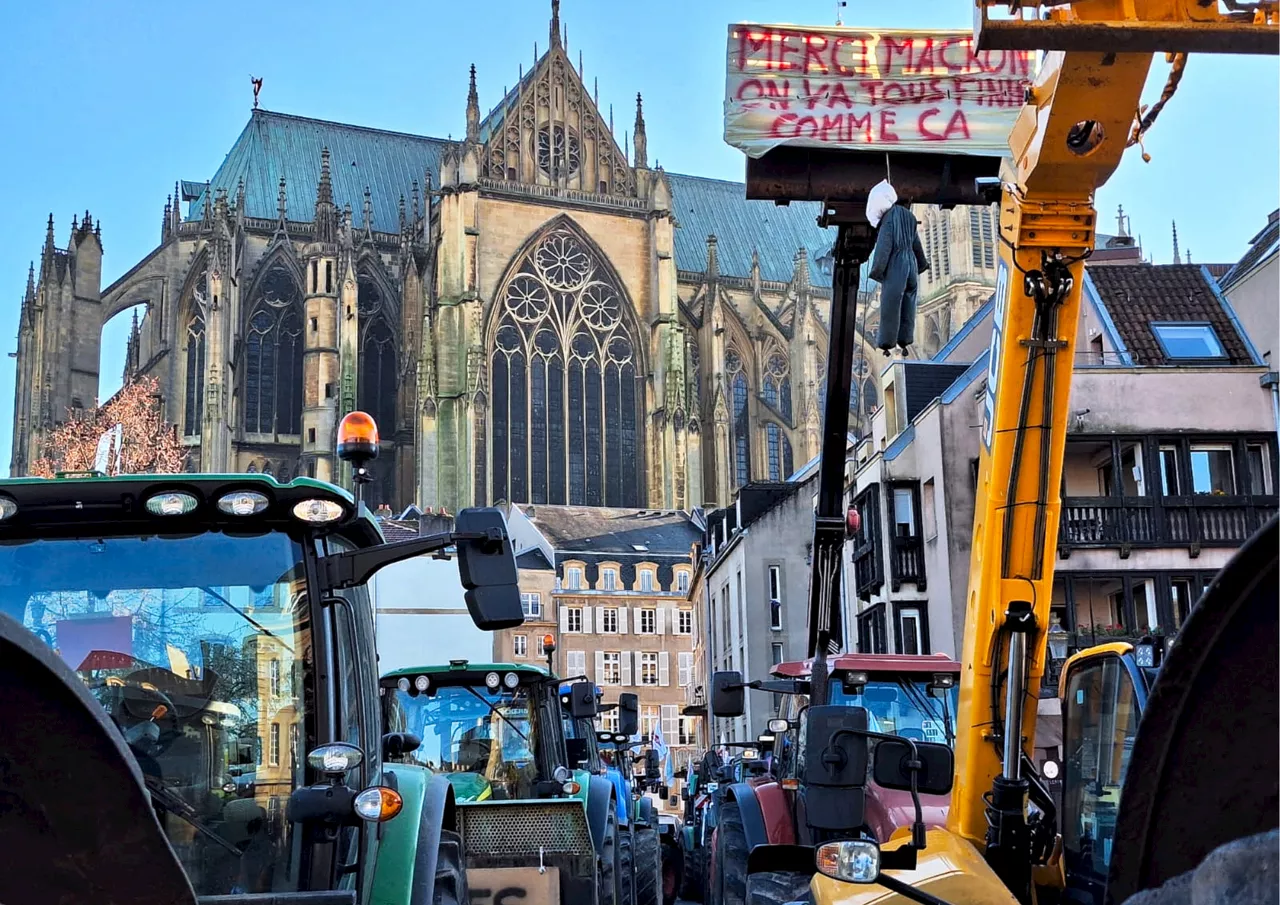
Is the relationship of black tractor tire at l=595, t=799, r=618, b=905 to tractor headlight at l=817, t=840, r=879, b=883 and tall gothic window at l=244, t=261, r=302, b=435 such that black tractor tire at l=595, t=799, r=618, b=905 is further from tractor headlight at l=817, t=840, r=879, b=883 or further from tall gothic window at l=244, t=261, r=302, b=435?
tall gothic window at l=244, t=261, r=302, b=435

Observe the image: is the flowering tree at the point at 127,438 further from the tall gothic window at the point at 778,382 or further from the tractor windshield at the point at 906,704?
the tractor windshield at the point at 906,704

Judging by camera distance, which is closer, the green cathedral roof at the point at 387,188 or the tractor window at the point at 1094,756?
the tractor window at the point at 1094,756

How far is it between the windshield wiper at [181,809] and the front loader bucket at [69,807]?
4.82ft

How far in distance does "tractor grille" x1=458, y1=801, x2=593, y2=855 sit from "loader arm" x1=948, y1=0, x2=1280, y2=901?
365cm

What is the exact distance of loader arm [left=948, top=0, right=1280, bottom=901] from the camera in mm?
5328

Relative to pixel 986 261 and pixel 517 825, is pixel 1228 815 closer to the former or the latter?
pixel 517 825

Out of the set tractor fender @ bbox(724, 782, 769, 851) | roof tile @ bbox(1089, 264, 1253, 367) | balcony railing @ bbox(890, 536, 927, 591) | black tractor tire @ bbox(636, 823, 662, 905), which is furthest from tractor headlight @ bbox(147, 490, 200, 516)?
balcony railing @ bbox(890, 536, 927, 591)

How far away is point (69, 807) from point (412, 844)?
101 inches

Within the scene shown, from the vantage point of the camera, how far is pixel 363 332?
199 ft

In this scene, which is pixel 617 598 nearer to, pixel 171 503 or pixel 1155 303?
pixel 1155 303

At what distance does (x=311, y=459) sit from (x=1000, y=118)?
168ft

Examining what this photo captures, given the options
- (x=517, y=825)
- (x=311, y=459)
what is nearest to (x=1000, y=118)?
(x=517, y=825)

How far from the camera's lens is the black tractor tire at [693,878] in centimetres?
1625

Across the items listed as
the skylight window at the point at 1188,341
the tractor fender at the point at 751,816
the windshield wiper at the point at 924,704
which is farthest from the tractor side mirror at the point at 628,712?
the skylight window at the point at 1188,341
